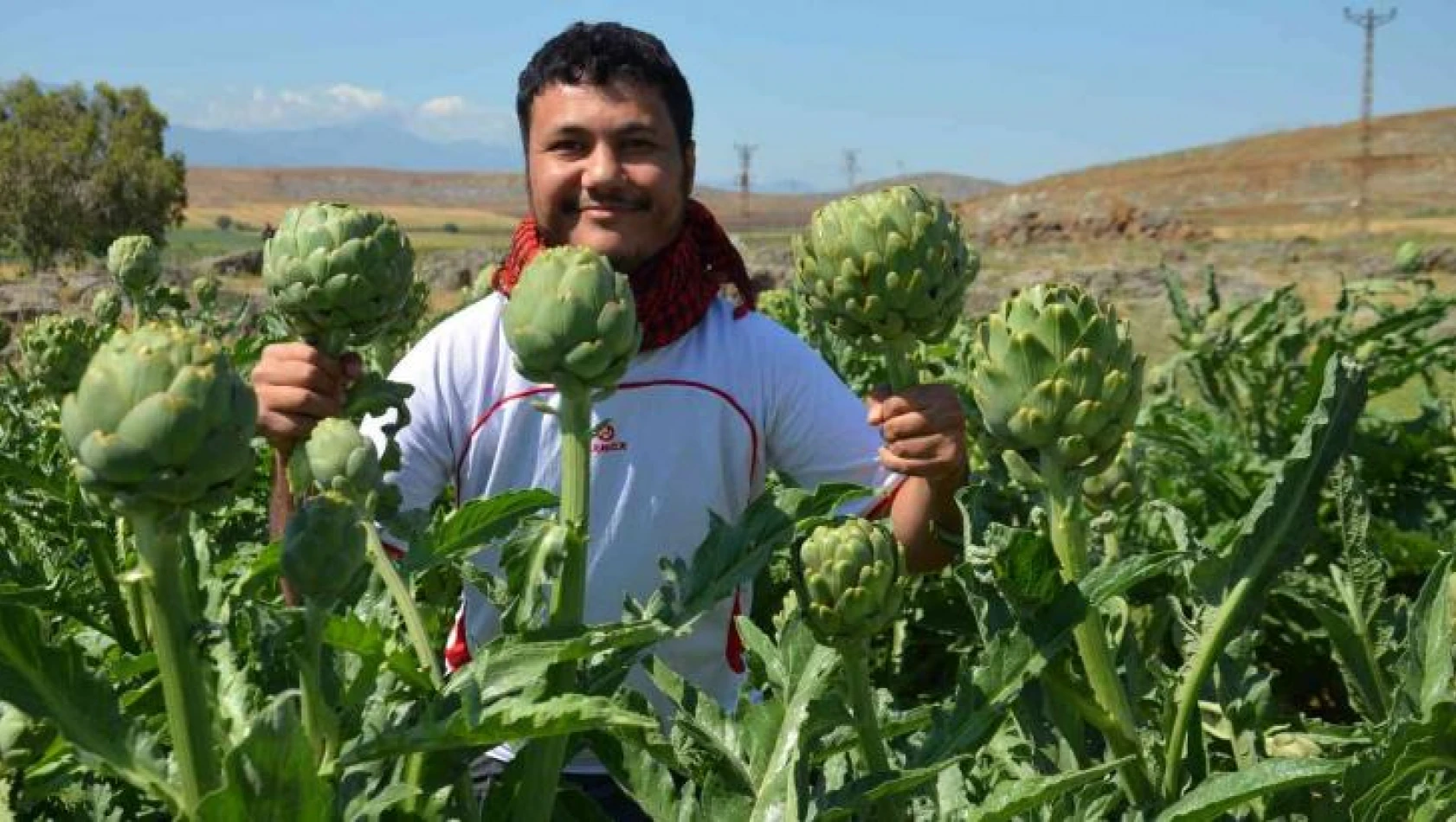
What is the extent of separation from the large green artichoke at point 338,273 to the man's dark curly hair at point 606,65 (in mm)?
635

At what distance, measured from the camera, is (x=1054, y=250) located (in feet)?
78.6

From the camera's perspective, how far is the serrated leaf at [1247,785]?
107cm

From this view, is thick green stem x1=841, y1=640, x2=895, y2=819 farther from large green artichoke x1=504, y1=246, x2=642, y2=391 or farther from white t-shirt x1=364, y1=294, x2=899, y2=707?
white t-shirt x1=364, y1=294, x2=899, y2=707

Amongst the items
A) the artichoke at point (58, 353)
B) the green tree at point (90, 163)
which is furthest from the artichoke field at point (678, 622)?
the green tree at point (90, 163)

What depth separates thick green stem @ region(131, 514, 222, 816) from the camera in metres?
0.89

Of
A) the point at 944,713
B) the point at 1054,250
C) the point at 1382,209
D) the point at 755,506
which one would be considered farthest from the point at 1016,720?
the point at 1382,209

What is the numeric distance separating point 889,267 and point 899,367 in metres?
0.13

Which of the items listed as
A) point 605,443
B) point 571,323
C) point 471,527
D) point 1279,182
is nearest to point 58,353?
point 605,443

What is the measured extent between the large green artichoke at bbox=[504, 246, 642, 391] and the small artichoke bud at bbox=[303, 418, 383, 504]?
0.17m

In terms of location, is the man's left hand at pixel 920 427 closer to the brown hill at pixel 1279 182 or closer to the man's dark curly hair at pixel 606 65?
the man's dark curly hair at pixel 606 65

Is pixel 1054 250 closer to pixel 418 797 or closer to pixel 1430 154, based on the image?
pixel 418 797

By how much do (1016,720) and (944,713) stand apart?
192 millimetres

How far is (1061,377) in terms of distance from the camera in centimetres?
109

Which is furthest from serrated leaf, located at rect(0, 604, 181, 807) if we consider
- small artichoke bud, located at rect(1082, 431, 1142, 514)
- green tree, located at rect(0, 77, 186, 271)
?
green tree, located at rect(0, 77, 186, 271)
